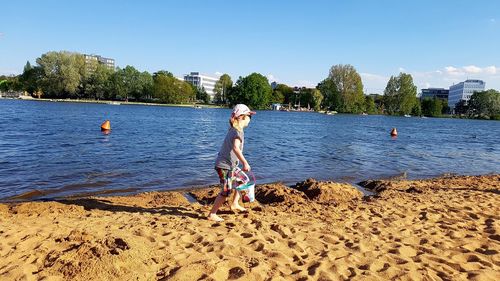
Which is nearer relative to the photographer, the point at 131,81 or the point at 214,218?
the point at 214,218

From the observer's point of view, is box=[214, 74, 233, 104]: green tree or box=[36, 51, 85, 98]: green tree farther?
box=[214, 74, 233, 104]: green tree

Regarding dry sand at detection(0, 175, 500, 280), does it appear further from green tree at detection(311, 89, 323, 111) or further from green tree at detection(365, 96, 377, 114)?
green tree at detection(365, 96, 377, 114)

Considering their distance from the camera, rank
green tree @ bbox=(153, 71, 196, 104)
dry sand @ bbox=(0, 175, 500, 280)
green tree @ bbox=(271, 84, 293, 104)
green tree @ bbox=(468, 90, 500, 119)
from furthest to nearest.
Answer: green tree @ bbox=(271, 84, 293, 104)
green tree @ bbox=(468, 90, 500, 119)
green tree @ bbox=(153, 71, 196, 104)
dry sand @ bbox=(0, 175, 500, 280)

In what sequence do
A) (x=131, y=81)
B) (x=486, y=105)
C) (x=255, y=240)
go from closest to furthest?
(x=255, y=240) → (x=131, y=81) → (x=486, y=105)

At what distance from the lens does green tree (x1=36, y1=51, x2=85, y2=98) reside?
103125 mm

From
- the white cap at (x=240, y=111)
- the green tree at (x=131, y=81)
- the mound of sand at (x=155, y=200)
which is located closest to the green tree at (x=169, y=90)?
the green tree at (x=131, y=81)

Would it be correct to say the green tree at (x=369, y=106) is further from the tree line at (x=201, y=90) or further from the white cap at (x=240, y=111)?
the white cap at (x=240, y=111)

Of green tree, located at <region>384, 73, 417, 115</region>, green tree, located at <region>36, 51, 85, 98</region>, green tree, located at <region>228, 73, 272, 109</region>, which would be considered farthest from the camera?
green tree, located at <region>228, 73, 272, 109</region>

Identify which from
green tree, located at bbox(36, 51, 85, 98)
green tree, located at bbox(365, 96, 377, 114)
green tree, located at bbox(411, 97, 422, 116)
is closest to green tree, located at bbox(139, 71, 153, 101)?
green tree, located at bbox(36, 51, 85, 98)

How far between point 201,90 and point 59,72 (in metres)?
75.5

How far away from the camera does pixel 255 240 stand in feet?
19.7

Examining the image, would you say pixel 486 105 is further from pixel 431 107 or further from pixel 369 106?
pixel 369 106

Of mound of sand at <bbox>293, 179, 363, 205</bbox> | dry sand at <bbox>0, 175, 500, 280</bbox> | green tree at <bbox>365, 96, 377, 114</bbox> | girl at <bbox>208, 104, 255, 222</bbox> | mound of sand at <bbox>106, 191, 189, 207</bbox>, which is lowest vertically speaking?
mound of sand at <bbox>106, 191, 189, 207</bbox>

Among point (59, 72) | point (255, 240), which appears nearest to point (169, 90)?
point (59, 72)
